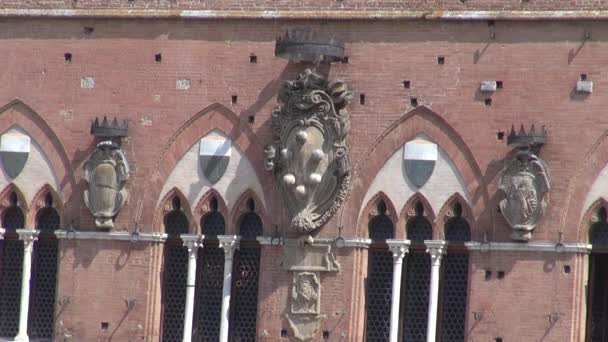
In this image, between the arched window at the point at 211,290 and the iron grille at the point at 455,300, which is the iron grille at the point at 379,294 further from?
the arched window at the point at 211,290

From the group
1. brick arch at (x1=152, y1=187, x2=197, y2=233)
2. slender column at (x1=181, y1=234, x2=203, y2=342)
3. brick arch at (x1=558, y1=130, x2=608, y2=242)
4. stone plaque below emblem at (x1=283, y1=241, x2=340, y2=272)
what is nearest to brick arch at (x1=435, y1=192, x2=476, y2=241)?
brick arch at (x1=558, y1=130, x2=608, y2=242)

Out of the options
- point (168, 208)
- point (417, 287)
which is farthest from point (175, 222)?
point (417, 287)

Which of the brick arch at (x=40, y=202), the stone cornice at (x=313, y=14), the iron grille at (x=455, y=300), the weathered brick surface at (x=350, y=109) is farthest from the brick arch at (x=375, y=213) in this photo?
the brick arch at (x=40, y=202)

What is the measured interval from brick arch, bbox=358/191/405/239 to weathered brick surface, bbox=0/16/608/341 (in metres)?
0.07

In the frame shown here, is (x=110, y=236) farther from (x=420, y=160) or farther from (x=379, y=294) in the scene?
(x=420, y=160)

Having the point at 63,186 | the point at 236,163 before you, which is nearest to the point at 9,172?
the point at 63,186

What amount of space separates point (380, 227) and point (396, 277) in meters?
0.97

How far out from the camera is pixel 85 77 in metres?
37.7

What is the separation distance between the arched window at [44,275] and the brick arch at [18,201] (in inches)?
9.0

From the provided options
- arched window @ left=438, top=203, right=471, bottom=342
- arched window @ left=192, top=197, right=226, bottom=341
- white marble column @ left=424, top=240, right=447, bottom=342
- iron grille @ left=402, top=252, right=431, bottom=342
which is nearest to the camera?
white marble column @ left=424, top=240, right=447, bottom=342

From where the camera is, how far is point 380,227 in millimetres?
36000

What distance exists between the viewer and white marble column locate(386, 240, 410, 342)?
35.4 m

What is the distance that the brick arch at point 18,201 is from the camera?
124 feet

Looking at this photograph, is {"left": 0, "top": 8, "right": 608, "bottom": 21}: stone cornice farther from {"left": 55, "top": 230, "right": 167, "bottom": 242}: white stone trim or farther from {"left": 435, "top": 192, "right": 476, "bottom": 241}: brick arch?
{"left": 55, "top": 230, "right": 167, "bottom": 242}: white stone trim
